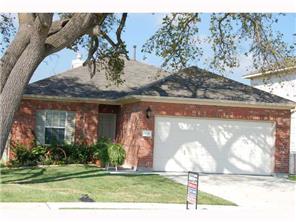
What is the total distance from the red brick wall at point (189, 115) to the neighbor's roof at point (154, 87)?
1.34 feet

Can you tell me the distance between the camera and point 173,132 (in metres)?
20.2

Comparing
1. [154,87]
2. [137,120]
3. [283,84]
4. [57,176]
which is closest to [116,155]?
[137,120]

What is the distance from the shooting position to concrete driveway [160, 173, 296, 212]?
1326 centimetres

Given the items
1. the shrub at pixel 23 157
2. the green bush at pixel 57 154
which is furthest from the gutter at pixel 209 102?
the shrub at pixel 23 157

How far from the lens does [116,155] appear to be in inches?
744

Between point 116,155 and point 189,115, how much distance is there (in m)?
3.22

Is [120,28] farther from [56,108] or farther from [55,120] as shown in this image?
[55,120]

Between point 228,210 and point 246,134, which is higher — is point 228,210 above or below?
below

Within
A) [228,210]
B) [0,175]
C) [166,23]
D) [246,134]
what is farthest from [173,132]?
[228,210]

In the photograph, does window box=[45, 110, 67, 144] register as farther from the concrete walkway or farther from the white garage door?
the concrete walkway

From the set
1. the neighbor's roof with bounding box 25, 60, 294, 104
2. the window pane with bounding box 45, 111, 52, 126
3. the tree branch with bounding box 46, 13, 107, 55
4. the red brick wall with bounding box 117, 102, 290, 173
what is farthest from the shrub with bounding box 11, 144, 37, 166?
the tree branch with bounding box 46, 13, 107, 55

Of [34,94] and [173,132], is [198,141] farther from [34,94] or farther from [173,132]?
[34,94]

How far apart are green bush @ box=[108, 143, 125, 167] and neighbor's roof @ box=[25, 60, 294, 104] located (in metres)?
2.13

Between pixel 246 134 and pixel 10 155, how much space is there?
9.24m
